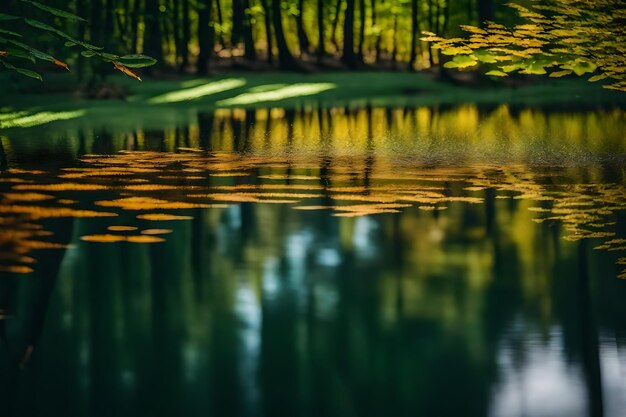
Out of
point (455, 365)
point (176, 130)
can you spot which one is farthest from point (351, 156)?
point (455, 365)

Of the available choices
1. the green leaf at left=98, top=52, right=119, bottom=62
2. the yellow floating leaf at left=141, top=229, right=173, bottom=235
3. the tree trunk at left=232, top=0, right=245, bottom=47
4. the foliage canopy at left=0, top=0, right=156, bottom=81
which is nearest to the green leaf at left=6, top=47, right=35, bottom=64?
the foliage canopy at left=0, top=0, right=156, bottom=81

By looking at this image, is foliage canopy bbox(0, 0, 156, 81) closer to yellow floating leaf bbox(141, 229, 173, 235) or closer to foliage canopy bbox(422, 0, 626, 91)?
foliage canopy bbox(422, 0, 626, 91)

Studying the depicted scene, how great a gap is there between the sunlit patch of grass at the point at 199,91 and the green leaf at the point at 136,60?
28.8 metres

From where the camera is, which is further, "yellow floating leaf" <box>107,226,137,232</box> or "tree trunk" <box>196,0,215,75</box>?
"tree trunk" <box>196,0,215,75</box>

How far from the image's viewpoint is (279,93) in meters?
38.4

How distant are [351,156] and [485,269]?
936 cm

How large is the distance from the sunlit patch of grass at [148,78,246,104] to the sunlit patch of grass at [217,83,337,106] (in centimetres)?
122

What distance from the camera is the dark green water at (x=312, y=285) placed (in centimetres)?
655

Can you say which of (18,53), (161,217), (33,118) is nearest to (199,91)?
(33,118)

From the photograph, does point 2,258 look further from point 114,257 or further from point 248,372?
point 248,372

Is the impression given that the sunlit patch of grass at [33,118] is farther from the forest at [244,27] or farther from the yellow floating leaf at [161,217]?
the yellow floating leaf at [161,217]

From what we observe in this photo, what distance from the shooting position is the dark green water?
655 centimetres

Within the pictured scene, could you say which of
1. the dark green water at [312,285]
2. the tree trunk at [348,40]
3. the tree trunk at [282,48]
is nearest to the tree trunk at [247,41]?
the tree trunk at [282,48]

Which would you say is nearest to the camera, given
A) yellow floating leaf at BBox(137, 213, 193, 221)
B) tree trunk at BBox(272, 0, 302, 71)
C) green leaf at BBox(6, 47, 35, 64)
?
green leaf at BBox(6, 47, 35, 64)
